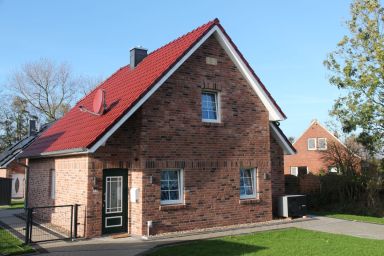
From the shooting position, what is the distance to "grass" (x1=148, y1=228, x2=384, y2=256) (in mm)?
9664

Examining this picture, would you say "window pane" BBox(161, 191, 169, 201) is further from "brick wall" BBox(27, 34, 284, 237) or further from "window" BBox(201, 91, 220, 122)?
"window" BBox(201, 91, 220, 122)

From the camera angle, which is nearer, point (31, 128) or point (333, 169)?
point (333, 169)

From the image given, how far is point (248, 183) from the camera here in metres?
15.2

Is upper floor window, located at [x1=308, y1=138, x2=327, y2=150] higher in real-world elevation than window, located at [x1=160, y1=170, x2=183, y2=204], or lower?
higher

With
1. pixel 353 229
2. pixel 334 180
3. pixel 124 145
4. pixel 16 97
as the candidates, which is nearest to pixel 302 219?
pixel 353 229

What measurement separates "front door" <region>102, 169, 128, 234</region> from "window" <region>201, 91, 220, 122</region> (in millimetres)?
3740

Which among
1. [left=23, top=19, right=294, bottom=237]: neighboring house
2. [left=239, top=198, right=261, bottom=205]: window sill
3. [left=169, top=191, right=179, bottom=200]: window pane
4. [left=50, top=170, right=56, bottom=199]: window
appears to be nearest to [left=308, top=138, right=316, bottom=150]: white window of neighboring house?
[left=23, top=19, right=294, bottom=237]: neighboring house

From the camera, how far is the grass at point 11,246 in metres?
9.91

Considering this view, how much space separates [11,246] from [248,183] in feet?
28.7

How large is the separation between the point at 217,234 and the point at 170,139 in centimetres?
353

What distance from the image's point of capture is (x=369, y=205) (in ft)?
65.4

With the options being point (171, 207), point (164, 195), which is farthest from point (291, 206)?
point (164, 195)

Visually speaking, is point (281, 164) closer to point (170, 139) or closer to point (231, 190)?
point (231, 190)

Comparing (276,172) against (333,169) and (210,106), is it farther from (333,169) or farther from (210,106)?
(333,169)
